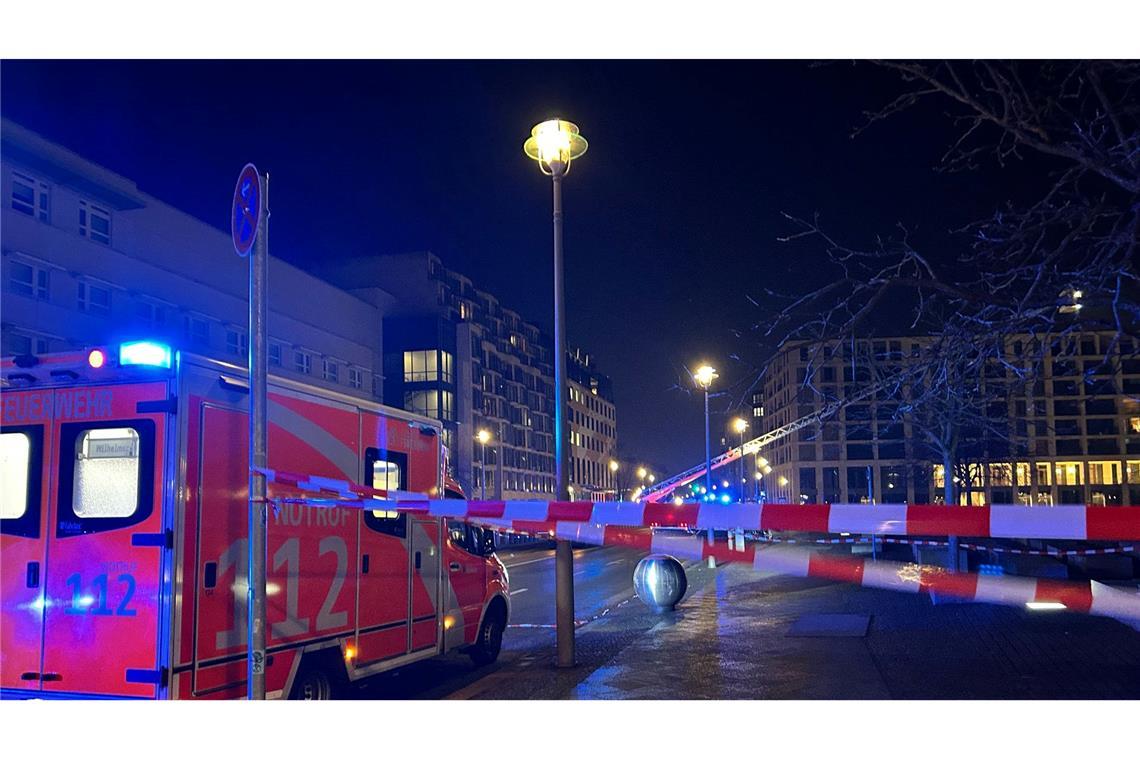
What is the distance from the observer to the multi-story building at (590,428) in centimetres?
11325

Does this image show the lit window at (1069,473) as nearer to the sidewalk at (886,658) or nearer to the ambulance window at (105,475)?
the sidewalk at (886,658)

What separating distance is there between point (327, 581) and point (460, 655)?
16.2ft

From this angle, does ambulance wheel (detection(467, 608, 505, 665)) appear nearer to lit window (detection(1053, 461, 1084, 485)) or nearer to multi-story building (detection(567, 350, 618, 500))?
multi-story building (detection(567, 350, 618, 500))

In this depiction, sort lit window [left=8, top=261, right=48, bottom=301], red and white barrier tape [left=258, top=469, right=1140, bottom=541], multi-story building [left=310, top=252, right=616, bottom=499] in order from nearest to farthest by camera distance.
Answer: red and white barrier tape [left=258, top=469, right=1140, bottom=541] → lit window [left=8, top=261, right=48, bottom=301] → multi-story building [left=310, top=252, right=616, bottom=499]

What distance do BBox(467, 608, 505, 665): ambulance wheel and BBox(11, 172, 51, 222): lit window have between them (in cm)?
3095

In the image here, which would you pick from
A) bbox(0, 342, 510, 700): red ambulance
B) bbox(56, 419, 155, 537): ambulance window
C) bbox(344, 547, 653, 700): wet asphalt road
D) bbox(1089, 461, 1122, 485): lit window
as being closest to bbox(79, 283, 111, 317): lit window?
bbox(344, 547, 653, 700): wet asphalt road

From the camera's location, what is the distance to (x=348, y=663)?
8039 millimetres

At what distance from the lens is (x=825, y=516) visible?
550cm

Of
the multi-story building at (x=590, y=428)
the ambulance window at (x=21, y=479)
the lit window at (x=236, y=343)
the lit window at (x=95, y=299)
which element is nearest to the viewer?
the ambulance window at (x=21, y=479)

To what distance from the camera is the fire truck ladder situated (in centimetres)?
751

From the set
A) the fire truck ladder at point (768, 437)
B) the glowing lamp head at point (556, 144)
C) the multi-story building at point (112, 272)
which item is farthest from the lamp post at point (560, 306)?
the multi-story building at point (112, 272)

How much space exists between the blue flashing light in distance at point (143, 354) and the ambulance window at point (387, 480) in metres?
2.45

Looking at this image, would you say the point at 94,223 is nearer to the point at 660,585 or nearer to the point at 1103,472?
the point at 660,585

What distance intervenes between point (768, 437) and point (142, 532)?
38479 mm
